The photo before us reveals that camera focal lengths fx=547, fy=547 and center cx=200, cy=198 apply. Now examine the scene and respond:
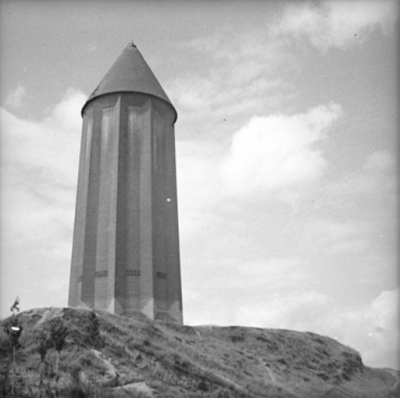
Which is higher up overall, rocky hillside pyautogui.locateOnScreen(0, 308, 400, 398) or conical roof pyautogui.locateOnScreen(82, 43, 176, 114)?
conical roof pyautogui.locateOnScreen(82, 43, 176, 114)

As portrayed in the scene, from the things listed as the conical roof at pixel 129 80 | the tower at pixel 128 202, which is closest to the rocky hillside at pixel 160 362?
the tower at pixel 128 202

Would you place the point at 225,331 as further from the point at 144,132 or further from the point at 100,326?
the point at 144,132

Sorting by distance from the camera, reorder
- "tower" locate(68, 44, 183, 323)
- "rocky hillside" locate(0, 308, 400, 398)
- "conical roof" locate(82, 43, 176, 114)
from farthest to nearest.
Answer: "conical roof" locate(82, 43, 176, 114) < "tower" locate(68, 44, 183, 323) < "rocky hillside" locate(0, 308, 400, 398)

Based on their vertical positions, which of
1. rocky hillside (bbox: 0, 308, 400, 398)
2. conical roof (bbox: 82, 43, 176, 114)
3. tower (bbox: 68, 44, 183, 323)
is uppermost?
conical roof (bbox: 82, 43, 176, 114)

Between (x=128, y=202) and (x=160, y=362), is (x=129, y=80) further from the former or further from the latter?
(x=160, y=362)

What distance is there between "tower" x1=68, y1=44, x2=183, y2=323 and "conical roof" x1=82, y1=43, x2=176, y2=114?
1.9 inches

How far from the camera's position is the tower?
75.5ft

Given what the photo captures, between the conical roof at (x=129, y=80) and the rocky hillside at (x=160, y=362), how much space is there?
38.6ft

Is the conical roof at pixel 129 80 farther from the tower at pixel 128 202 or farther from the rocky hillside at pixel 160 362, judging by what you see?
the rocky hillside at pixel 160 362

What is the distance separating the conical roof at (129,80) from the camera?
2638 centimetres

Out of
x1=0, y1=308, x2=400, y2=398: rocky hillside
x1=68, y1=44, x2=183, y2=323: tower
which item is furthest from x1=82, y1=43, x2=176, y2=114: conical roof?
x1=0, y1=308, x2=400, y2=398: rocky hillside

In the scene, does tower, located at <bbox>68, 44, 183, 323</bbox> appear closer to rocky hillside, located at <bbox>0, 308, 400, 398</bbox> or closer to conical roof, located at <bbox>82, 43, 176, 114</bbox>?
conical roof, located at <bbox>82, 43, 176, 114</bbox>

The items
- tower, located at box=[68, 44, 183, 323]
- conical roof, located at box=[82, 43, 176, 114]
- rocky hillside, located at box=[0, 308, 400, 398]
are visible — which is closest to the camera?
rocky hillside, located at box=[0, 308, 400, 398]

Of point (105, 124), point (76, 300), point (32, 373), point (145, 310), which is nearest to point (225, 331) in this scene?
point (145, 310)
